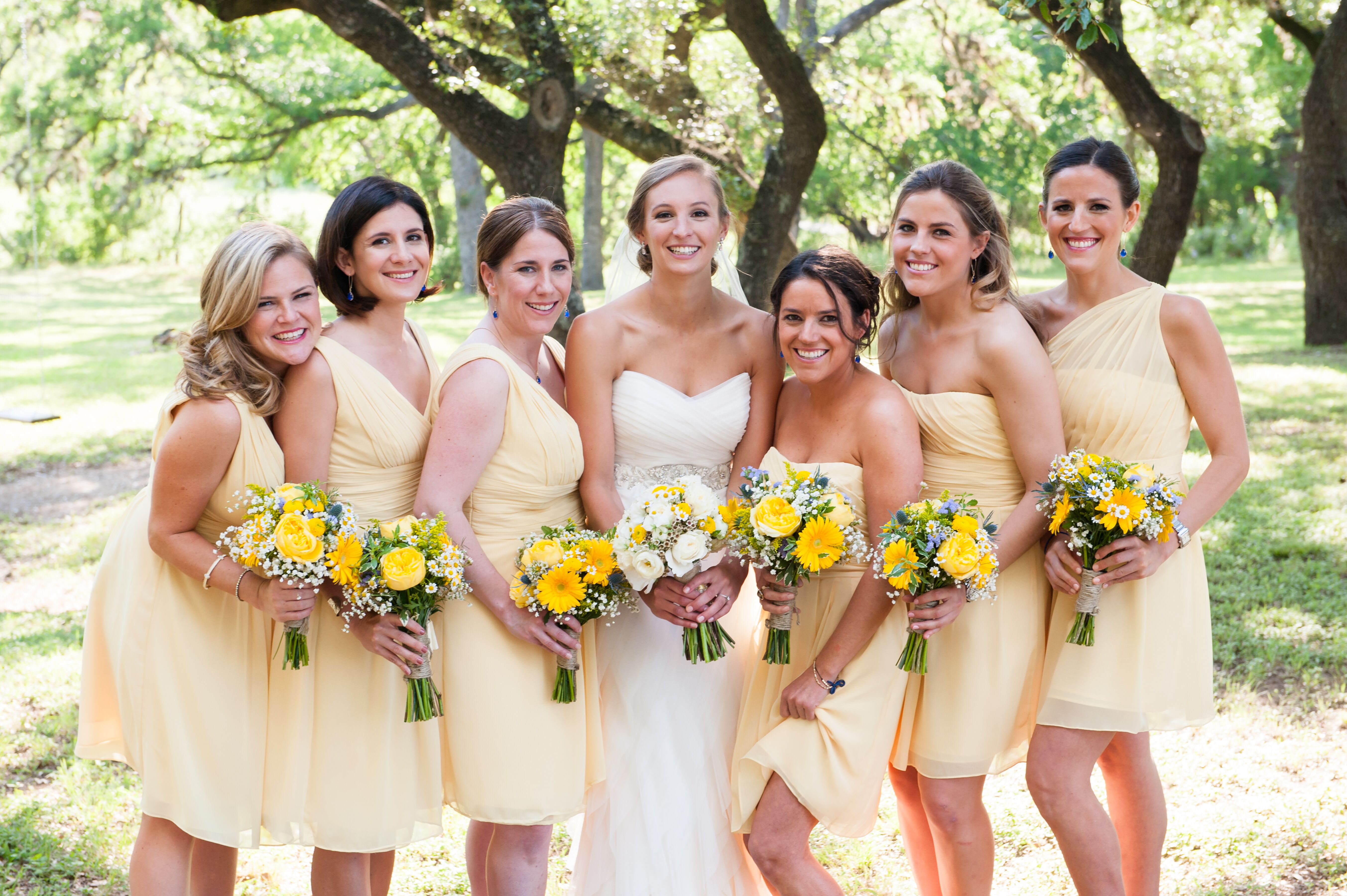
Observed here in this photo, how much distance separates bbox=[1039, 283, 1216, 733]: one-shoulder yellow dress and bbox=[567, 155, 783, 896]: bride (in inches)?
44.0

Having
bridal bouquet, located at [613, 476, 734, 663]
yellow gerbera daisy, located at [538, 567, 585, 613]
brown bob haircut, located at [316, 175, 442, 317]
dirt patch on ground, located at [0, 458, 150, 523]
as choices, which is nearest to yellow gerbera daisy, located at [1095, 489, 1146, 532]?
bridal bouquet, located at [613, 476, 734, 663]

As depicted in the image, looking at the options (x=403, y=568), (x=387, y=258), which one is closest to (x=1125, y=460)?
(x=403, y=568)

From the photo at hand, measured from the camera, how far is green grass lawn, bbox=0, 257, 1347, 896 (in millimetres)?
4652

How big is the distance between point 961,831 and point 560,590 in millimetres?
1556

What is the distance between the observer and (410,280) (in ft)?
12.7

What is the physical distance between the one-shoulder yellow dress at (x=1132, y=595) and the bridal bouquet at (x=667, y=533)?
1.25 metres

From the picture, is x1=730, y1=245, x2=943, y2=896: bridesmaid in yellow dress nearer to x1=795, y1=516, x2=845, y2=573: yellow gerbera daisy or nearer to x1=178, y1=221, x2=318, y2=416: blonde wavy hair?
x1=795, y1=516, x2=845, y2=573: yellow gerbera daisy

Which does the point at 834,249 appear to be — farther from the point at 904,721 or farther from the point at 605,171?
the point at 605,171

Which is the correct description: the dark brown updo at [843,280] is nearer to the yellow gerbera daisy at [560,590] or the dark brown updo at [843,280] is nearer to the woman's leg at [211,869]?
the yellow gerbera daisy at [560,590]

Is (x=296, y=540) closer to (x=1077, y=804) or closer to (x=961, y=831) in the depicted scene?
(x=961, y=831)

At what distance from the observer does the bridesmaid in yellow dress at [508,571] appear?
12.1 feet

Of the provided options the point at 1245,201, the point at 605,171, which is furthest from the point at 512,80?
the point at 1245,201

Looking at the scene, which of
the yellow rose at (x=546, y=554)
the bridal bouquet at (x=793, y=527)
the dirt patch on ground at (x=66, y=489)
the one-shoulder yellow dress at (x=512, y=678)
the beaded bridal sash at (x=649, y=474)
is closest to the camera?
the bridal bouquet at (x=793, y=527)

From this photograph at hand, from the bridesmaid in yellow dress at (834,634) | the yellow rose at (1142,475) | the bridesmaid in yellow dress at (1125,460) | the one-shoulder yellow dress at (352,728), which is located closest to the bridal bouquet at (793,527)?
the bridesmaid in yellow dress at (834,634)
